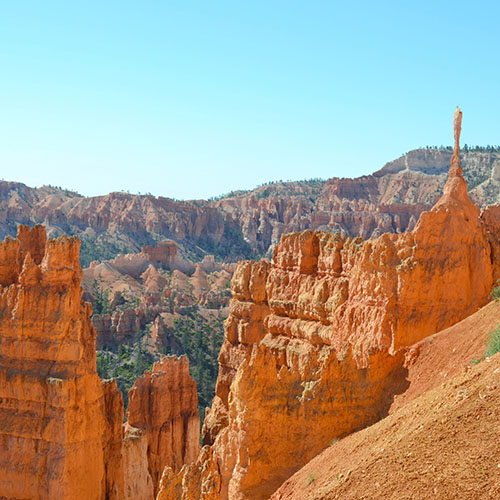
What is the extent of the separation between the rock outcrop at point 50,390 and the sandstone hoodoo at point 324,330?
230 inches

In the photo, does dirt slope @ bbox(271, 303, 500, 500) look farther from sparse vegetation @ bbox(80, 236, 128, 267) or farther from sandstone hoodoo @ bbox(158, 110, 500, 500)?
sparse vegetation @ bbox(80, 236, 128, 267)

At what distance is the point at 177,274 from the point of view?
333ft

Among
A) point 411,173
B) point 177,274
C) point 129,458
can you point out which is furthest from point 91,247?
point 129,458

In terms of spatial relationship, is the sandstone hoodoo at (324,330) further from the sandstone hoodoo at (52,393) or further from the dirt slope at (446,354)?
the sandstone hoodoo at (52,393)

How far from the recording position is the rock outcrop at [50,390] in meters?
21.1

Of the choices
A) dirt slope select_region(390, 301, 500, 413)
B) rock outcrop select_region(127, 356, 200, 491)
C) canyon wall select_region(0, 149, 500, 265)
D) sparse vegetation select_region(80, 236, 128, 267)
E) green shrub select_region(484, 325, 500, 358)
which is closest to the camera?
green shrub select_region(484, 325, 500, 358)

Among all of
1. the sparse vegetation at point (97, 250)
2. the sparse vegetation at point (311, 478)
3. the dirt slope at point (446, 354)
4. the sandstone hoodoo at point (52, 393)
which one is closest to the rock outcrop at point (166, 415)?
the sandstone hoodoo at point (52, 393)

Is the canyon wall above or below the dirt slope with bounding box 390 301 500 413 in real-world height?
above

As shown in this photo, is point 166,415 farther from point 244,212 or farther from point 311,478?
point 244,212

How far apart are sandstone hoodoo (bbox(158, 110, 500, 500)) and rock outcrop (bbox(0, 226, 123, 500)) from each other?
5852 millimetres

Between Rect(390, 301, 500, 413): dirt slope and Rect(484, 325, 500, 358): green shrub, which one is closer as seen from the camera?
Rect(484, 325, 500, 358): green shrub

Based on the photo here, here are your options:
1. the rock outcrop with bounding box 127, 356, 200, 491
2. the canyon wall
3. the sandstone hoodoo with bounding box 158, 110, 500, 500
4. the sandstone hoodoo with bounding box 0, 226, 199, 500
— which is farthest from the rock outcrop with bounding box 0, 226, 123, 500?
the canyon wall

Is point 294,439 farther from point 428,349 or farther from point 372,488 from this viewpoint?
point 372,488

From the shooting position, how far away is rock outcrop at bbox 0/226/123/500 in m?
21.1
